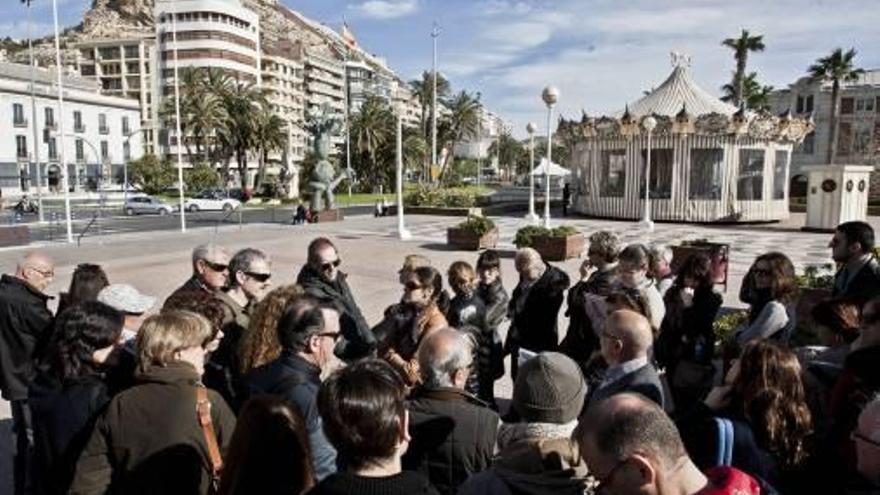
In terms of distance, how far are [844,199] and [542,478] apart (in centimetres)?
2555

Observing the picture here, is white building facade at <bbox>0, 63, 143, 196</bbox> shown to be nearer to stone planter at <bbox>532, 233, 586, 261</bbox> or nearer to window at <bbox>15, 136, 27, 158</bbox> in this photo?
window at <bbox>15, 136, 27, 158</bbox>

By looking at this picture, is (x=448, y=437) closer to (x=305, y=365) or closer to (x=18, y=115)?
(x=305, y=365)

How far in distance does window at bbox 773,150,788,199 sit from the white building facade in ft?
169

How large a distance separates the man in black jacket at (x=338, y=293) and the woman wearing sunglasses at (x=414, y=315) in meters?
0.42

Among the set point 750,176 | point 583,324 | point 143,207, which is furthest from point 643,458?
point 143,207

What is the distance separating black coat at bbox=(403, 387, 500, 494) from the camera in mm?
2744

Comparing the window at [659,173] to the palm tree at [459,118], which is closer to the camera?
the window at [659,173]

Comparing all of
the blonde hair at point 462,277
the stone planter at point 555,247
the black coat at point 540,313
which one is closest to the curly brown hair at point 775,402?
the blonde hair at point 462,277

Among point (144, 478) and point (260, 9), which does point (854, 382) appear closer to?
point (144, 478)

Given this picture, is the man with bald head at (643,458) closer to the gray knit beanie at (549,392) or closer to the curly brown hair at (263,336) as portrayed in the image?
the gray knit beanie at (549,392)

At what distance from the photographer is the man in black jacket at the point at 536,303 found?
540cm

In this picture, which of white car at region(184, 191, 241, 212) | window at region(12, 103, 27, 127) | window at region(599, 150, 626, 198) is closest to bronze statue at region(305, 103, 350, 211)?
white car at region(184, 191, 241, 212)

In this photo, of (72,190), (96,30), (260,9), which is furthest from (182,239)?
(260,9)

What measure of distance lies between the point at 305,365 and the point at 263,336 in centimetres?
52
